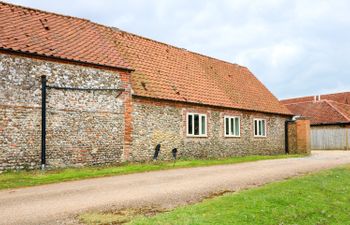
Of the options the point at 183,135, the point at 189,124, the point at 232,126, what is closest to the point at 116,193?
the point at 183,135

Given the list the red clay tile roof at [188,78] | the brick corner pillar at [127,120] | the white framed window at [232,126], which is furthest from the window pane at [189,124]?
the brick corner pillar at [127,120]

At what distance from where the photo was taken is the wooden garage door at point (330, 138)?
4003cm

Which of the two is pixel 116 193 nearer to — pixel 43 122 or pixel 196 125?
pixel 43 122

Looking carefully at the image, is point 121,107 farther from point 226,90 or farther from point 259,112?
point 259,112

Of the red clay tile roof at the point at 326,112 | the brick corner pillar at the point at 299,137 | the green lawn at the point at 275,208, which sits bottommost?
the green lawn at the point at 275,208

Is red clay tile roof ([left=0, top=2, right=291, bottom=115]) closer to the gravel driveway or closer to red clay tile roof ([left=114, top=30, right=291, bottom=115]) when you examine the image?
red clay tile roof ([left=114, top=30, right=291, bottom=115])

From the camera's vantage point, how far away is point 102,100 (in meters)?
19.2

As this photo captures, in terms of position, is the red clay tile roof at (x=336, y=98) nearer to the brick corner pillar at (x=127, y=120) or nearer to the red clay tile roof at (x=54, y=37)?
the red clay tile roof at (x=54, y=37)

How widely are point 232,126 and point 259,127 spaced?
3586 mm

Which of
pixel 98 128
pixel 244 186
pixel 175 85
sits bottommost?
pixel 244 186

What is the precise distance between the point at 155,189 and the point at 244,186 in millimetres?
2957

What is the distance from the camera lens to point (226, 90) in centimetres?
2902

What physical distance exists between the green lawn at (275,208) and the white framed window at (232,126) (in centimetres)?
1387

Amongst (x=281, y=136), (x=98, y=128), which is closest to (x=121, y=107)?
(x=98, y=128)
